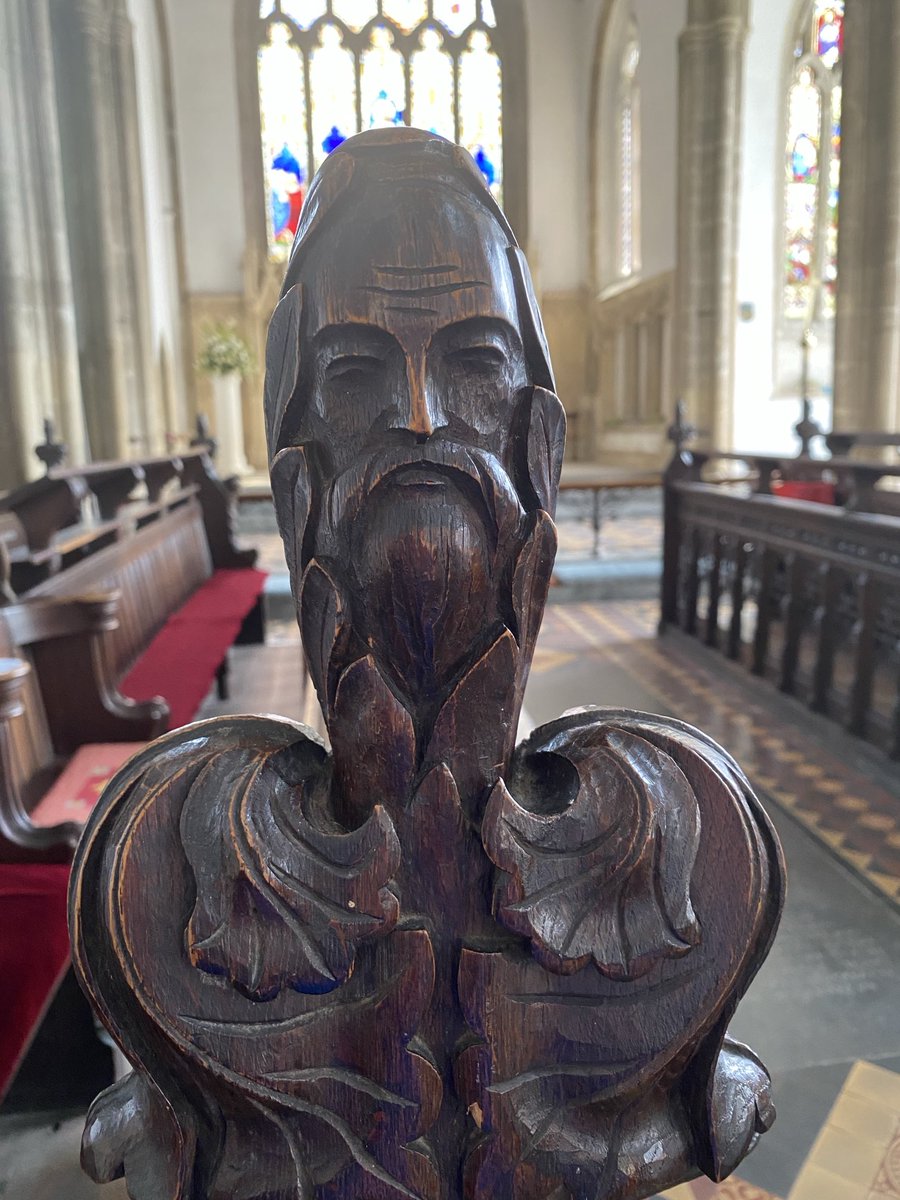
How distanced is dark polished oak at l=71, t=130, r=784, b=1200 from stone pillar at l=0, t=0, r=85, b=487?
245 inches

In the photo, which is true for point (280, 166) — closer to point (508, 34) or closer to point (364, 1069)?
point (508, 34)

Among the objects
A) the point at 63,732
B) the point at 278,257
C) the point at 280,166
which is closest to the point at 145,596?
the point at 63,732

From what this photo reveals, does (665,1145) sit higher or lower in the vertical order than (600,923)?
lower

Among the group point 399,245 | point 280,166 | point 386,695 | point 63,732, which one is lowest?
point 63,732

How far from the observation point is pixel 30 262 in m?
6.28

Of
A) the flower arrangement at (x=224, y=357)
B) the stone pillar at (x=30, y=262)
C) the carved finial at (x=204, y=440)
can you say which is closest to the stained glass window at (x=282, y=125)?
the flower arrangement at (x=224, y=357)

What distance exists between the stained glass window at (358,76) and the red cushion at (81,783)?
1321 cm

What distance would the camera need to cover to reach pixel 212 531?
557 centimetres

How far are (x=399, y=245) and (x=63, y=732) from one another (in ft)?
7.13

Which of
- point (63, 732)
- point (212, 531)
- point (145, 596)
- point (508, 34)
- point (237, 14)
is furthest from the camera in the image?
point (508, 34)

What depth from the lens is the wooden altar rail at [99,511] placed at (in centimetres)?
311

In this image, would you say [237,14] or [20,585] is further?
[237,14]

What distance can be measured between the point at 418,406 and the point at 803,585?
3.67m

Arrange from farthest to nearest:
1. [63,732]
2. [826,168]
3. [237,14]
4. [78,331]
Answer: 1. [237,14]
2. [826,168]
3. [78,331]
4. [63,732]
